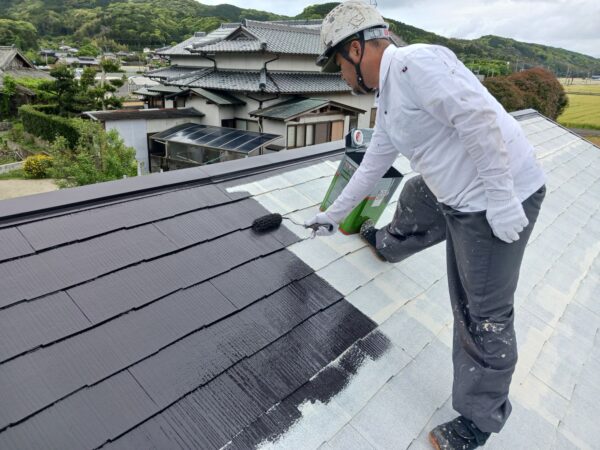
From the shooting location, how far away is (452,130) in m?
1.36

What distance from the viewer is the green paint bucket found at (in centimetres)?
212

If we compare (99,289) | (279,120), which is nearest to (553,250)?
(99,289)

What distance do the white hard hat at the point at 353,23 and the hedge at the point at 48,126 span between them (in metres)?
16.8

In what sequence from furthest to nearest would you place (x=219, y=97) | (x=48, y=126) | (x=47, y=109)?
(x=47, y=109)
(x=48, y=126)
(x=219, y=97)

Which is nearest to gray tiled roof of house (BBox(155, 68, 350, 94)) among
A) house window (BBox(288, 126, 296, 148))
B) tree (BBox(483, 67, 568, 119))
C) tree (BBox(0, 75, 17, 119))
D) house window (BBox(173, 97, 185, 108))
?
house window (BBox(173, 97, 185, 108))

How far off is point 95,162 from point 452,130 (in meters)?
11.6

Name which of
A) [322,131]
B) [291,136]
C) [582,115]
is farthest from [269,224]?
[582,115]

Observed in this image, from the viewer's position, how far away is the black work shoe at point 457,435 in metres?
1.28

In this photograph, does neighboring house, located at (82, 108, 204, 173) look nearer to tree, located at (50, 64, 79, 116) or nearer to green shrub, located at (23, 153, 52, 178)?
green shrub, located at (23, 153, 52, 178)

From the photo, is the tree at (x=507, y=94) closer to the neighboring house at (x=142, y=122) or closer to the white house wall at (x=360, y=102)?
the white house wall at (x=360, y=102)

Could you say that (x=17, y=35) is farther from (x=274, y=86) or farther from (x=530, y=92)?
(x=530, y=92)

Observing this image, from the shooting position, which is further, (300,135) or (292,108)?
(300,135)

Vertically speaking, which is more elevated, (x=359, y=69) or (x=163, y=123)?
(x=359, y=69)

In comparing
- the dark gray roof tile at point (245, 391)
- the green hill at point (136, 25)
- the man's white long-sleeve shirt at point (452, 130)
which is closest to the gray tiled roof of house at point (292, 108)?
the man's white long-sleeve shirt at point (452, 130)
